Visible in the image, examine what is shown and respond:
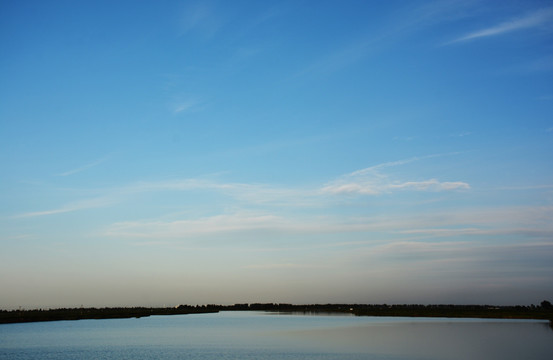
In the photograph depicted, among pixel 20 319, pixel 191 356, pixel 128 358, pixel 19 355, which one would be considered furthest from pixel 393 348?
pixel 20 319

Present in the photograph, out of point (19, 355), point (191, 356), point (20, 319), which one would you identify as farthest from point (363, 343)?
point (20, 319)

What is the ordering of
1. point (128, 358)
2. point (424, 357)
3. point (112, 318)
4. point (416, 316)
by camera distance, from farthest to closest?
point (112, 318) → point (416, 316) → point (128, 358) → point (424, 357)

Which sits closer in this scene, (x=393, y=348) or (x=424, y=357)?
(x=424, y=357)

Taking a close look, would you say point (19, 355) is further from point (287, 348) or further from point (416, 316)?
point (416, 316)

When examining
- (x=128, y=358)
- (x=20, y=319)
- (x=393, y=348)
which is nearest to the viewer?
(x=128, y=358)

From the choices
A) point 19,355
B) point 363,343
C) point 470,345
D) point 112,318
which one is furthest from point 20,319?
point 470,345

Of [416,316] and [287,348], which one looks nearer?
[287,348]

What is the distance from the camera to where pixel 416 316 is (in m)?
158

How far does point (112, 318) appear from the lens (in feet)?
582

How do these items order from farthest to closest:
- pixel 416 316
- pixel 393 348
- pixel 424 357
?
pixel 416 316 → pixel 393 348 → pixel 424 357

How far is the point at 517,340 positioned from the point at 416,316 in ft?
344

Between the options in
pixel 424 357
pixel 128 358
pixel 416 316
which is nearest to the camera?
pixel 424 357

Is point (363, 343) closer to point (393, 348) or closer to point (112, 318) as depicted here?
point (393, 348)

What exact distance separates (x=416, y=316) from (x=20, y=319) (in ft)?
393
